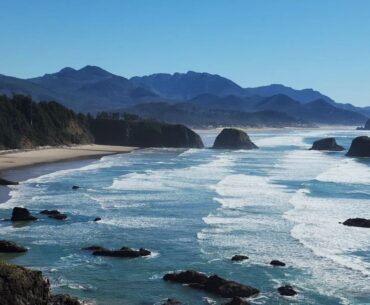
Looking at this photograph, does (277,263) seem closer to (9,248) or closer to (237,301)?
(237,301)

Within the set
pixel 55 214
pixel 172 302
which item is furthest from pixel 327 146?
pixel 172 302

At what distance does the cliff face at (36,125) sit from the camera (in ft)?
273

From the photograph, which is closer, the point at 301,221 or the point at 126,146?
the point at 301,221

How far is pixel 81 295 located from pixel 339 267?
1045cm

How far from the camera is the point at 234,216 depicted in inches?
1389

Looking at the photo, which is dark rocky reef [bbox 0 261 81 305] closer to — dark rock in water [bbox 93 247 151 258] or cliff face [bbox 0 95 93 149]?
dark rock in water [bbox 93 247 151 258]

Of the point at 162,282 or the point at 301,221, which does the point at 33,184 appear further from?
the point at 162,282

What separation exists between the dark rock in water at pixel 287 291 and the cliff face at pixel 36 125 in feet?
207

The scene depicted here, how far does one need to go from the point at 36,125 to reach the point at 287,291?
75.9 m

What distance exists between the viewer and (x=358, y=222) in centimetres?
3306

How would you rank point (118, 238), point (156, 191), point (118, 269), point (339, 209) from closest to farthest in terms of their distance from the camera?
point (118, 269), point (118, 238), point (339, 209), point (156, 191)

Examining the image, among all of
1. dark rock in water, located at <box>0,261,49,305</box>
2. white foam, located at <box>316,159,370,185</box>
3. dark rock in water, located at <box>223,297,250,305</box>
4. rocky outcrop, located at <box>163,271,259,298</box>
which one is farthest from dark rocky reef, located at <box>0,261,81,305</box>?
white foam, located at <box>316,159,370,185</box>

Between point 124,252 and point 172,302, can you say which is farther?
point 124,252

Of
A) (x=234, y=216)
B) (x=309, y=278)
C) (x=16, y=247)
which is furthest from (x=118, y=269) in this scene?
(x=234, y=216)
